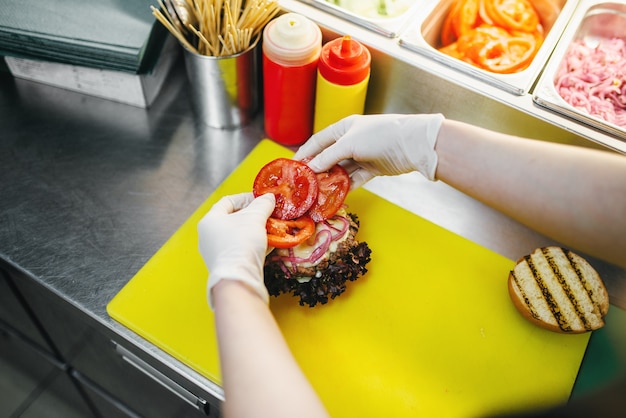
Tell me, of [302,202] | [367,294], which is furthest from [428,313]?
[302,202]

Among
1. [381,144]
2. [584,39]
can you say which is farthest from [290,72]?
[584,39]

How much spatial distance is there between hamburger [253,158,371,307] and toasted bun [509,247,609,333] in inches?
20.2

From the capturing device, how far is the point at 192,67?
1.89 meters

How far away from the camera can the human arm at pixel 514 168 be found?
1.36m

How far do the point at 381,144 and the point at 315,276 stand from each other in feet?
1.57

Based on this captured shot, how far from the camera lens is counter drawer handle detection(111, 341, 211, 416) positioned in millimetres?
1653

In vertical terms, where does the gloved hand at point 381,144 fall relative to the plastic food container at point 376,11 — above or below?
below

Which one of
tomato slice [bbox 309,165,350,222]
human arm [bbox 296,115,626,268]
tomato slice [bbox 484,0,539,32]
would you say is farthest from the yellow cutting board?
tomato slice [bbox 484,0,539,32]

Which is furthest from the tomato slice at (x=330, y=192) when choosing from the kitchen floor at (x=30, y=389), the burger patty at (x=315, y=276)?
the kitchen floor at (x=30, y=389)

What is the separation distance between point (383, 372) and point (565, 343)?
1.99 feet

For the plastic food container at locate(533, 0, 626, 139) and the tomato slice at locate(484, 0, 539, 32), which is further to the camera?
the tomato slice at locate(484, 0, 539, 32)

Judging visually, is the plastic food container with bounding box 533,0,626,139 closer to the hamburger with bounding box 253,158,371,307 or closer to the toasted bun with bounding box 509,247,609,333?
the toasted bun with bounding box 509,247,609,333

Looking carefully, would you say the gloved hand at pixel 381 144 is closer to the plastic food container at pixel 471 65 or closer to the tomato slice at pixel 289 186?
the tomato slice at pixel 289 186

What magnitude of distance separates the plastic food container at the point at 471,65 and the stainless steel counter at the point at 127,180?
7cm
